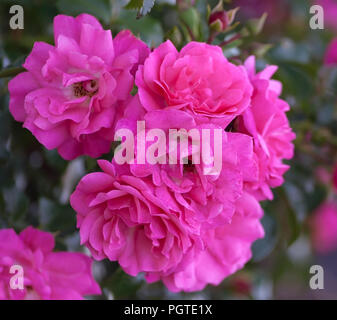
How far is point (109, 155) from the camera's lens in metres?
0.44

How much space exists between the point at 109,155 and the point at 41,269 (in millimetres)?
117

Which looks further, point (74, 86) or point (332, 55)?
point (332, 55)

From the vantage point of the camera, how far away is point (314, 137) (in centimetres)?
63

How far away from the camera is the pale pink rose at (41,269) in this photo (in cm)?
42

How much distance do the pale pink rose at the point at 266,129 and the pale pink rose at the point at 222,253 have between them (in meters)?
0.03

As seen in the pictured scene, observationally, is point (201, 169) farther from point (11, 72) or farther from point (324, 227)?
point (324, 227)

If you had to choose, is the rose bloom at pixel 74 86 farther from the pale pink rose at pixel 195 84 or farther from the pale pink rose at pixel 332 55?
the pale pink rose at pixel 332 55

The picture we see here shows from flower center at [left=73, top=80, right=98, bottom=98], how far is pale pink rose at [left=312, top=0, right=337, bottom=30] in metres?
0.65

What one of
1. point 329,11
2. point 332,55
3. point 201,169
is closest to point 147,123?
point 201,169

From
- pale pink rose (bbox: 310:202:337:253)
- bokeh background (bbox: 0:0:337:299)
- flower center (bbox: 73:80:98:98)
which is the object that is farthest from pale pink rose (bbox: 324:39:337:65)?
flower center (bbox: 73:80:98:98)

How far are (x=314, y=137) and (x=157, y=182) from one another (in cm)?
34

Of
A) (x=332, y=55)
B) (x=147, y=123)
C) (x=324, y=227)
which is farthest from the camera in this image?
(x=324, y=227)
